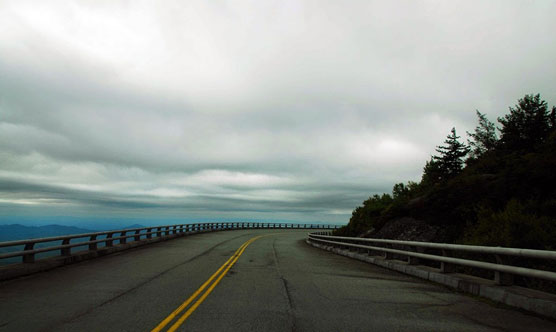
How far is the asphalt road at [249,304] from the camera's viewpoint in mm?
5734

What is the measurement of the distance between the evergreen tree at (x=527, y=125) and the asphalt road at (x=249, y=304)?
44553mm

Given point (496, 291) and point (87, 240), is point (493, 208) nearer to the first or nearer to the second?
point (496, 291)

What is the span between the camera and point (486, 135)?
69.2 metres

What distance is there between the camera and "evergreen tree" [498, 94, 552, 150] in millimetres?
46844

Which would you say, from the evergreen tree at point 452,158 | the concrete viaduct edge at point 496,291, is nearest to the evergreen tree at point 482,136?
the evergreen tree at point 452,158

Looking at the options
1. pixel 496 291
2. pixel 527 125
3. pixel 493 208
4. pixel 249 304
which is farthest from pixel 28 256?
pixel 527 125

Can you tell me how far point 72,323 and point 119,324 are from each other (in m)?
0.78

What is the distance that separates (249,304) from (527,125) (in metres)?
54.9

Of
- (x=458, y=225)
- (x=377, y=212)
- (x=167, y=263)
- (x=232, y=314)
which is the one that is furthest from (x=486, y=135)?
(x=232, y=314)

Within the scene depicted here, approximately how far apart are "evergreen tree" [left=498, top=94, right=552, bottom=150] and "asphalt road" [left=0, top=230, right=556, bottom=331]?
4455 cm

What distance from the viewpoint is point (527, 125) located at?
49.6m

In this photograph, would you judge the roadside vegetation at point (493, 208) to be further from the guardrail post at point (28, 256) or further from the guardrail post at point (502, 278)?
the guardrail post at point (28, 256)

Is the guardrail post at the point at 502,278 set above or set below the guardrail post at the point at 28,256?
above

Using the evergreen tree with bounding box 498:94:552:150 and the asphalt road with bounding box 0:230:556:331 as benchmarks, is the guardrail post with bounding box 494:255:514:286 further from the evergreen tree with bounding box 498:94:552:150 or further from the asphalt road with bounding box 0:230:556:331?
the evergreen tree with bounding box 498:94:552:150
